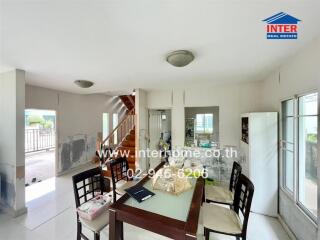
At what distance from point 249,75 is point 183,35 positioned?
2164 mm

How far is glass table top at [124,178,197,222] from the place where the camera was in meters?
1.34

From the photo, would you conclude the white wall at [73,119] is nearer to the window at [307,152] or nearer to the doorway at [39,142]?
the doorway at [39,142]

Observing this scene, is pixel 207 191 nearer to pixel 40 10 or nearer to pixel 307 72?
pixel 307 72

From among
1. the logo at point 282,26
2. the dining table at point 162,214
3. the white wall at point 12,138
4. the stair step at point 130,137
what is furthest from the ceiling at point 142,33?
the stair step at point 130,137

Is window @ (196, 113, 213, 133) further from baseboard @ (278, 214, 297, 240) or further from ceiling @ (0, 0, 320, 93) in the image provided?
baseboard @ (278, 214, 297, 240)

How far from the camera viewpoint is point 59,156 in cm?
441

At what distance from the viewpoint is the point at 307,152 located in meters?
2.00

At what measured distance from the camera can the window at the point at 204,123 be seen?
438 cm

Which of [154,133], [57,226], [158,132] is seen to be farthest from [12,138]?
[158,132]

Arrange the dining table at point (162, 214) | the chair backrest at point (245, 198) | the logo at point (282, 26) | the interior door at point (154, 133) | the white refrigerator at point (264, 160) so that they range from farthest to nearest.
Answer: the interior door at point (154, 133), the white refrigerator at point (264, 160), the chair backrest at point (245, 198), the logo at point (282, 26), the dining table at point (162, 214)

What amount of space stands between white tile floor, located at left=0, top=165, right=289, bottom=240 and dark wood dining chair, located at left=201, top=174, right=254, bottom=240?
0.58 meters

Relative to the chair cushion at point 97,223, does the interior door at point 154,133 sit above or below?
above

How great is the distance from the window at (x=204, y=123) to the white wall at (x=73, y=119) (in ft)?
12.3

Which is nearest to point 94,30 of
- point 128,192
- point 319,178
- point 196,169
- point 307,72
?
point 128,192
